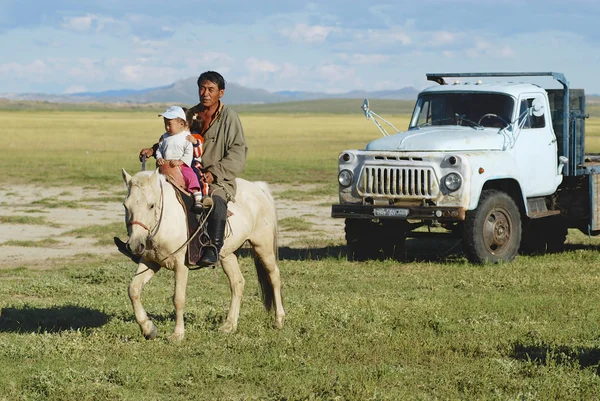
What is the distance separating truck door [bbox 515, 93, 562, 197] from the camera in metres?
13.3

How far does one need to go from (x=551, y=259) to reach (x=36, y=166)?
23167 mm

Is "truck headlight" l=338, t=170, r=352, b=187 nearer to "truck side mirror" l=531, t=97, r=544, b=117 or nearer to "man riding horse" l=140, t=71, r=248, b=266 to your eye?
"truck side mirror" l=531, t=97, r=544, b=117

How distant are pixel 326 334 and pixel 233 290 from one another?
1011 millimetres

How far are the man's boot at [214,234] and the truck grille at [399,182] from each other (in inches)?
186

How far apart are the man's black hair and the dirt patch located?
6.44 meters

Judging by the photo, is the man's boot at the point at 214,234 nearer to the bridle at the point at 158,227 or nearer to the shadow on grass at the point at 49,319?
the bridle at the point at 158,227

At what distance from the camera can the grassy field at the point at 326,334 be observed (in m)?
6.69

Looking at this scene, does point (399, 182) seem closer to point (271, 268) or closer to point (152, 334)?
point (271, 268)

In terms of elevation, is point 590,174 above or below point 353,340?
above

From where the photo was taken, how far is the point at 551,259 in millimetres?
13828

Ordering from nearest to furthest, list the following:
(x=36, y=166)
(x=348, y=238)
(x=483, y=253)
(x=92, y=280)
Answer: (x=92, y=280) → (x=483, y=253) → (x=348, y=238) → (x=36, y=166)

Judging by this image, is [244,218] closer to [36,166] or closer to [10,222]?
[10,222]

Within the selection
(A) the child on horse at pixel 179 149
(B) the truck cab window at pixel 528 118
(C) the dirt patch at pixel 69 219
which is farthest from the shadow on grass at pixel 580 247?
(A) the child on horse at pixel 179 149

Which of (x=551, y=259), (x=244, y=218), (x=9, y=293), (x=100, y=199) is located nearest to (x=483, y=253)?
(x=551, y=259)
